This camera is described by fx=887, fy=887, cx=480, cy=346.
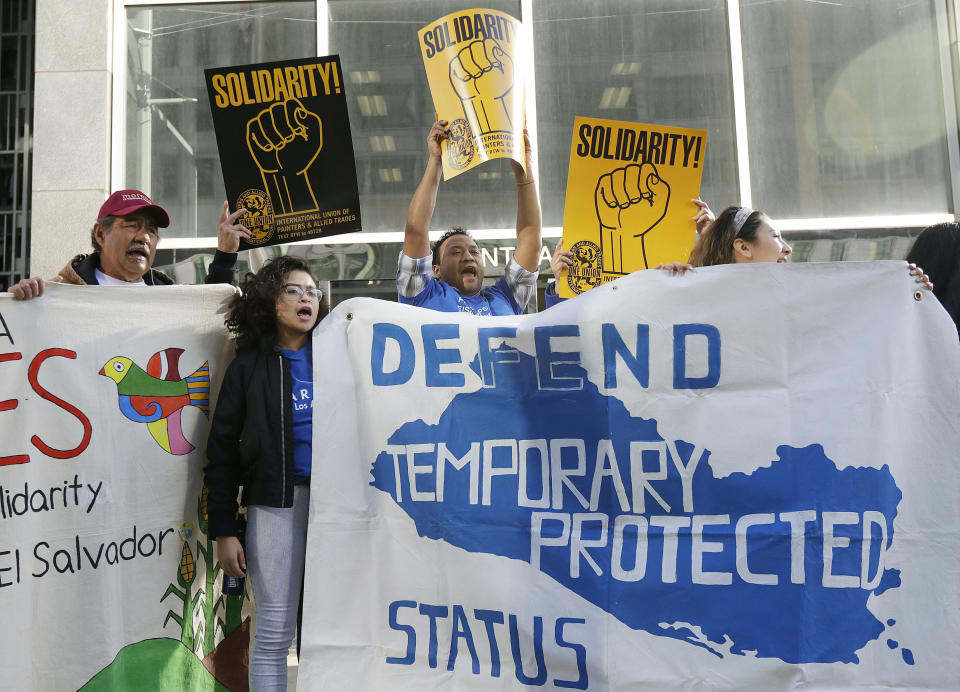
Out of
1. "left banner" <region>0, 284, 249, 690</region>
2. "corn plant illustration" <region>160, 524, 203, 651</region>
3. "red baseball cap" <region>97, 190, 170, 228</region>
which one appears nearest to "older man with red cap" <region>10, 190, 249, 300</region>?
"red baseball cap" <region>97, 190, 170, 228</region>

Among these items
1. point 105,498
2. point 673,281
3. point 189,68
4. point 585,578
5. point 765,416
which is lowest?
point 585,578

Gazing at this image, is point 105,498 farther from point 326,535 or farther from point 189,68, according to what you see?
point 189,68

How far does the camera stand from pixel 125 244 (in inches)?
136

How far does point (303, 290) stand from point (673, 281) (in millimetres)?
1312

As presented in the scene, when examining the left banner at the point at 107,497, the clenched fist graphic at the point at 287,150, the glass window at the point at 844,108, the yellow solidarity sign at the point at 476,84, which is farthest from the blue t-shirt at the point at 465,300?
the glass window at the point at 844,108

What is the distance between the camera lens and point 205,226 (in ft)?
24.8

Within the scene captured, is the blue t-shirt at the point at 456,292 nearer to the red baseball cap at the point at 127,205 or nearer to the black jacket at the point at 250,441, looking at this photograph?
the black jacket at the point at 250,441

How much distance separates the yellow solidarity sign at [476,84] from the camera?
364cm

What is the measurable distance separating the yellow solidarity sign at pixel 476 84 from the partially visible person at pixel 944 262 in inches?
63.3

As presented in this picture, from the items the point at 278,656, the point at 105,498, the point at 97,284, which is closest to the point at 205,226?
the point at 97,284

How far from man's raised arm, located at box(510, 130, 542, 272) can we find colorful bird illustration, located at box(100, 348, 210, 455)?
149 cm

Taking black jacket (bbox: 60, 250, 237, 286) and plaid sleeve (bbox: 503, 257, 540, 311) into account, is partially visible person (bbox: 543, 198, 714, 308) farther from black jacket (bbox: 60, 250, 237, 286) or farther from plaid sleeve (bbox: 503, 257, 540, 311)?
black jacket (bbox: 60, 250, 237, 286)

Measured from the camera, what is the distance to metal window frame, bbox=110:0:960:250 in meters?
7.43

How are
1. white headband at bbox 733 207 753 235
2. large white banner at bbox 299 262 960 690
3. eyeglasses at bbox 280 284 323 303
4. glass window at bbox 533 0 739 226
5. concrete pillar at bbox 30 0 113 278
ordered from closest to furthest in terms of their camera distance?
1. large white banner at bbox 299 262 960 690
2. eyeglasses at bbox 280 284 323 303
3. white headband at bbox 733 207 753 235
4. concrete pillar at bbox 30 0 113 278
5. glass window at bbox 533 0 739 226
